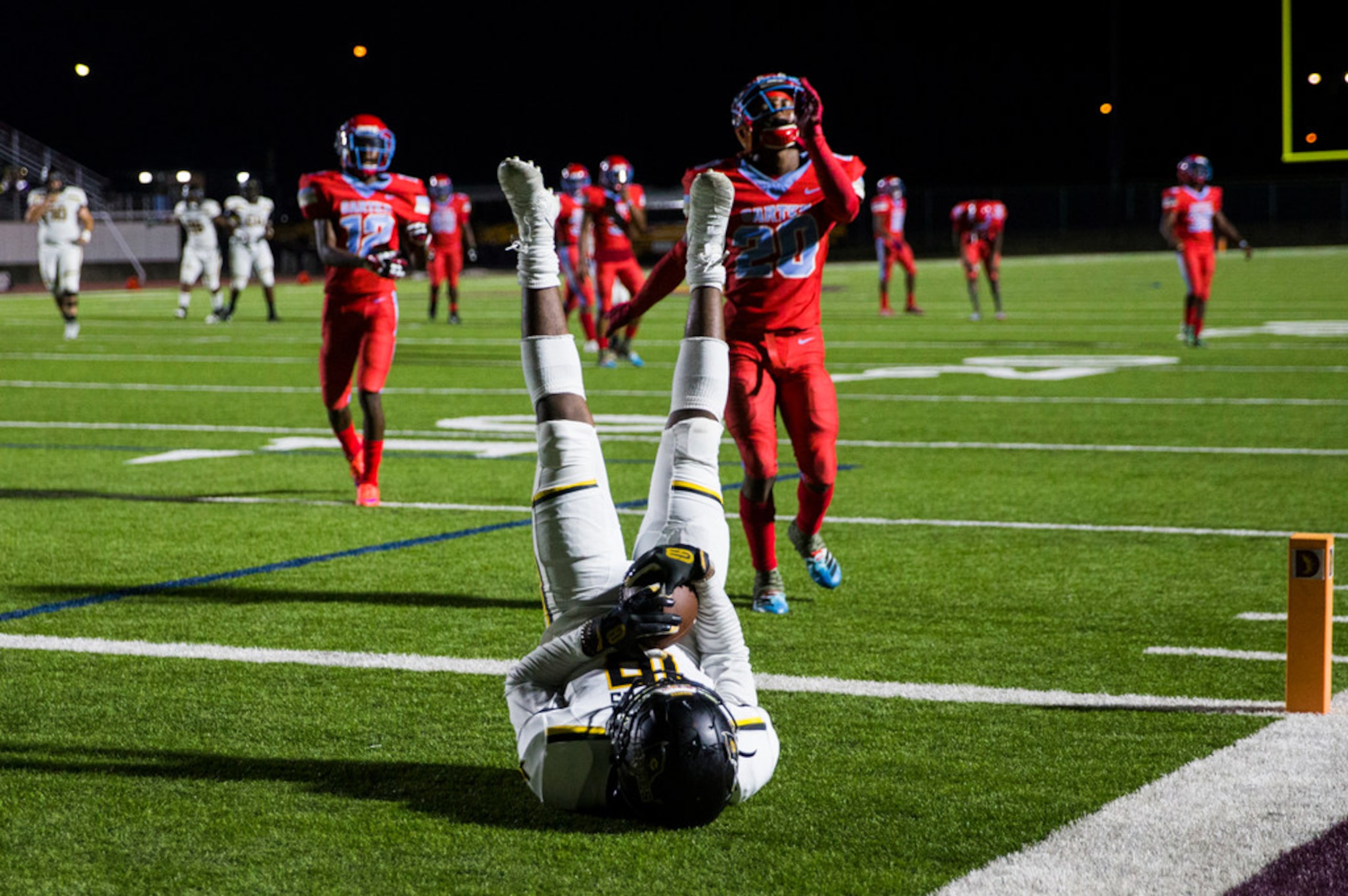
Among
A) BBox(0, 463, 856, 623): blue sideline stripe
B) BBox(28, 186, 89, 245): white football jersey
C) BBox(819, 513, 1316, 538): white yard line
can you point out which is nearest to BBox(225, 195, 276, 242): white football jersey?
BBox(28, 186, 89, 245): white football jersey

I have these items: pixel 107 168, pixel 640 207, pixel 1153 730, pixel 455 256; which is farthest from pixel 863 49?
pixel 1153 730

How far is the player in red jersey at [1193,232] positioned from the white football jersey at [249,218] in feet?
41.6

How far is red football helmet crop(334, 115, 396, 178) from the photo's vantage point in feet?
27.8

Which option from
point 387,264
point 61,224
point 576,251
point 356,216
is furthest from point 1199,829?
point 61,224

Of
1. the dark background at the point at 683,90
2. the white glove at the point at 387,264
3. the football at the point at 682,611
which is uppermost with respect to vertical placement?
the dark background at the point at 683,90

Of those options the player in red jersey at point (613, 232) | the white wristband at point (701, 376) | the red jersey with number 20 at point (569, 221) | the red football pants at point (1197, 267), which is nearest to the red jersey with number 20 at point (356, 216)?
the white wristband at point (701, 376)

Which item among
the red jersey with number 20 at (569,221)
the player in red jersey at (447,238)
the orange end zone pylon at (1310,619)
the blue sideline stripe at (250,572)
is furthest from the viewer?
the player in red jersey at (447,238)

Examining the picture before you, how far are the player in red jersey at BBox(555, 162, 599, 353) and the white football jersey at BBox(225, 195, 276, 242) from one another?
21.9 ft

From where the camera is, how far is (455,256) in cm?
2366

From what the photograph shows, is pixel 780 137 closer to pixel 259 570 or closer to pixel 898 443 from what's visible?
pixel 259 570

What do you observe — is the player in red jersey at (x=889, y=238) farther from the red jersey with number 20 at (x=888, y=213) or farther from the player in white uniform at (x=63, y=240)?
the player in white uniform at (x=63, y=240)

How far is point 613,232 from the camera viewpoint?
1656cm

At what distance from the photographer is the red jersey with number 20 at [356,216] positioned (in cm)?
834

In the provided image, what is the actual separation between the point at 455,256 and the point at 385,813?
67.2ft
